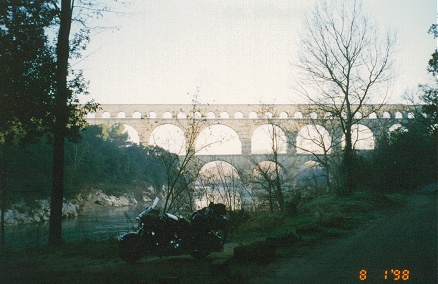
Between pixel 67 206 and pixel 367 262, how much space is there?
2405cm

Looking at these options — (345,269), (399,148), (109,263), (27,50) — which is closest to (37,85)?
(27,50)

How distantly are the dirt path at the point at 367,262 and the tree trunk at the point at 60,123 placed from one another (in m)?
5.11

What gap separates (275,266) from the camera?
4.74 metres

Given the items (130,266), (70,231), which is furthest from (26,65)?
(70,231)

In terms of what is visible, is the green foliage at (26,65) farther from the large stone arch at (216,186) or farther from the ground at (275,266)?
the large stone arch at (216,186)

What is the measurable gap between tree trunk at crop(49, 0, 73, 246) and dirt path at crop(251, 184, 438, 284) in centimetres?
511

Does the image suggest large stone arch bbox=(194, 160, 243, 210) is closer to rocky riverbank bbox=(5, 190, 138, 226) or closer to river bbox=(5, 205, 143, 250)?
river bbox=(5, 205, 143, 250)

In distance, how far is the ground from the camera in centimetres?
402

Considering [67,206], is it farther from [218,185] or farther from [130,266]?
[130,266]

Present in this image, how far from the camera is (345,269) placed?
172 inches

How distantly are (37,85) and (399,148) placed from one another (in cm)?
2348

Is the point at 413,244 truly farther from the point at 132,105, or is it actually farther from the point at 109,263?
the point at 132,105

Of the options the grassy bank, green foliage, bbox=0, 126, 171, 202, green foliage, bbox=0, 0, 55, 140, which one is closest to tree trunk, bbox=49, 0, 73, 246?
green foliage, bbox=0, 0, 55, 140

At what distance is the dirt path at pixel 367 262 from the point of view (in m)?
3.95
